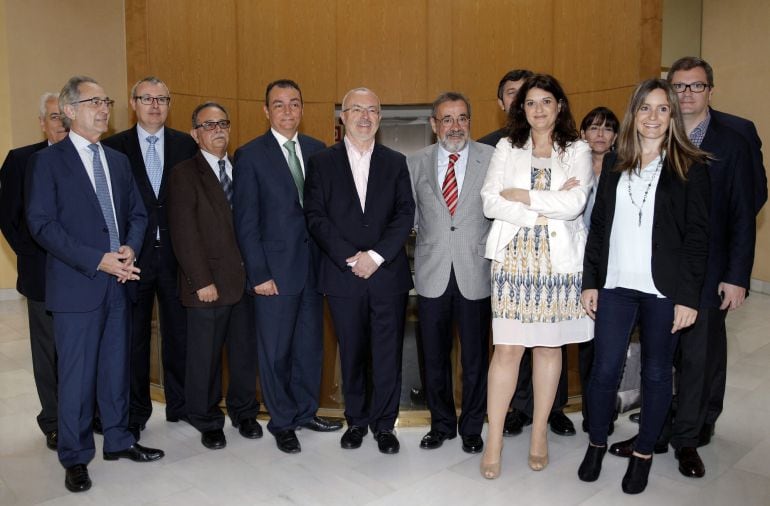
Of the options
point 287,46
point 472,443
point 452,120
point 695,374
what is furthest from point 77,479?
point 287,46

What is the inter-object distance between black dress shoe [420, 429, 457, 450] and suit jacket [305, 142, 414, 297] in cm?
81

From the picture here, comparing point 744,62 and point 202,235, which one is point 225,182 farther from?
point 744,62

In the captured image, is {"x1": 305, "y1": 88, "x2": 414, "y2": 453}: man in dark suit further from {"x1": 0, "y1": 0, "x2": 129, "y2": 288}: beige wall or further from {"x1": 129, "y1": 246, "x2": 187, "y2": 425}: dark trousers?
{"x1": 0, "y1": 0, "x2": 129, "y2": 288}: beige wall

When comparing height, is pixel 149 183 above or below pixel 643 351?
above

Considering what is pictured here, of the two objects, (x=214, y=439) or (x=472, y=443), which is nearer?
(x=472, y=443)

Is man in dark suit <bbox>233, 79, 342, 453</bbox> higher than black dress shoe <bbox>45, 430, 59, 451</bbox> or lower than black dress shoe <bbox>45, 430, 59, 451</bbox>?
higher

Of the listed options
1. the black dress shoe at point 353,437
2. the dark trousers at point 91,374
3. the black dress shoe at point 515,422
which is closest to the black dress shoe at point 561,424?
the black dress shoe at point 515,422

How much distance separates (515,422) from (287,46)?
6.35m

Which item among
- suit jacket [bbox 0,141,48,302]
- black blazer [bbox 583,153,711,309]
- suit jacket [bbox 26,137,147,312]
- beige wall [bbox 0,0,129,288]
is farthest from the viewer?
beige wall [bbox 0,0,129,288]

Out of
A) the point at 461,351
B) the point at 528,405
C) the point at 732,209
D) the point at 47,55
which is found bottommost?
the point at 528,405

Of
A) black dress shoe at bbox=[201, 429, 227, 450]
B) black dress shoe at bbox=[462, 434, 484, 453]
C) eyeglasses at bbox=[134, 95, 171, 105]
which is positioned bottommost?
black dress shoe at bbox=[201, 429, 227, 450]

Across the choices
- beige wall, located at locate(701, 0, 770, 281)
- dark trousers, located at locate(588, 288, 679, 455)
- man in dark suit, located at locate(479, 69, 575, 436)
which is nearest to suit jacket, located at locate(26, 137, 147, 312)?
man in dark suit, located at locate(479, 69, 575, 436)

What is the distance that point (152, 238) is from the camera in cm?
365

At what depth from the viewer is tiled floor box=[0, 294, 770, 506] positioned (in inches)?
116
